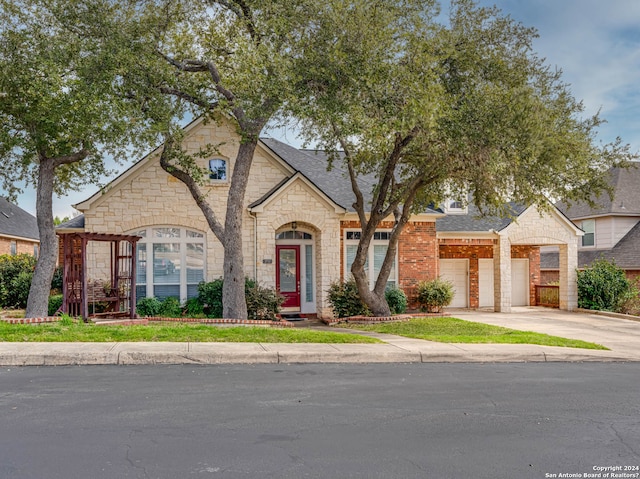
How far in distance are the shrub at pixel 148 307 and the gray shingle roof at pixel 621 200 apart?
19.0 meters

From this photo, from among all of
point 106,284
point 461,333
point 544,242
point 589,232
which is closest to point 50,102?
point 106,284

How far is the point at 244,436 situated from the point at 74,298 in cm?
1159

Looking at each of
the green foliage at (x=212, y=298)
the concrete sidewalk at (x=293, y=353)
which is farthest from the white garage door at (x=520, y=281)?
the green foliage at (x=212, y=298)

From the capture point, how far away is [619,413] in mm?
7359

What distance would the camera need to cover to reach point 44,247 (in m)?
15.6

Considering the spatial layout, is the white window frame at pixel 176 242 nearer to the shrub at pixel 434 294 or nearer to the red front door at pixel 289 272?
the red front door at pixel 289 272

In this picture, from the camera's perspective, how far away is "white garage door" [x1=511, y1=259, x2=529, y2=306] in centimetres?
2608

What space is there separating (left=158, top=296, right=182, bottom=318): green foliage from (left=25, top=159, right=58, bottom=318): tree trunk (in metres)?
3.70

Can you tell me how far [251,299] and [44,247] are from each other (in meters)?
5.91

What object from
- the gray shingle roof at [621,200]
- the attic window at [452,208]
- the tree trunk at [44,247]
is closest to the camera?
the tree trunk at [44,247]

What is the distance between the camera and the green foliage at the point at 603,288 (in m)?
22.3

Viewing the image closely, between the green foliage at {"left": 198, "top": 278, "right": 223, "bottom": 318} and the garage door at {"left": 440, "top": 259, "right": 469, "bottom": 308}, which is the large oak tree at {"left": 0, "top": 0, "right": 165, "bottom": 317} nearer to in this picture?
the green foliage at {"left": 198, "top": 278, "right": 223, "bottom": 318}

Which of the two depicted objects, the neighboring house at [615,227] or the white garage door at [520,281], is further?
the neighboring house at [615,227]

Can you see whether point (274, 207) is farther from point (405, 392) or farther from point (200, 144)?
point (405, 392)
